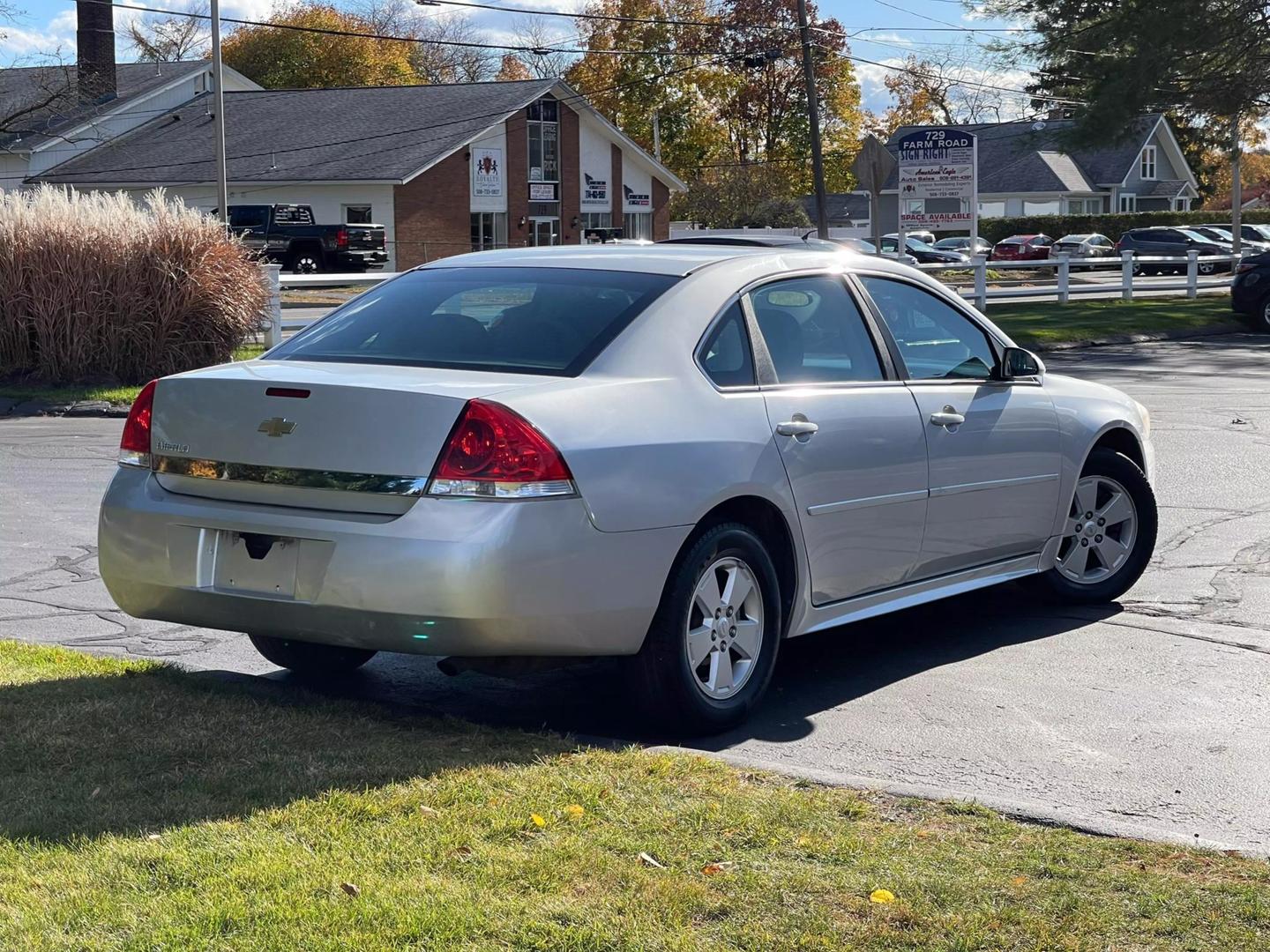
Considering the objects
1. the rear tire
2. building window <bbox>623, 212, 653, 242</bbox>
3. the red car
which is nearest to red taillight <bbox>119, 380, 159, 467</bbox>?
the rear tire

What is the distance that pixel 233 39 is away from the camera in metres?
78.9

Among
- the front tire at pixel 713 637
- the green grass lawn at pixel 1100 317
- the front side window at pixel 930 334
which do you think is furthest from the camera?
the green grass lawn at pixel 1100 317

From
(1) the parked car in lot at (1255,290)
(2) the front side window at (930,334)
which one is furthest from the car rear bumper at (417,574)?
(1) the parked car in lot at (1255,290)

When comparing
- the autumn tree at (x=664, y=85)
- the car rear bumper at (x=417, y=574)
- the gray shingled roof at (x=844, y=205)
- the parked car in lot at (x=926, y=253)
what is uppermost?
the autumn tree at (x=664, y=85)

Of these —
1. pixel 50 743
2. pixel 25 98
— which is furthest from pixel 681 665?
pixel 25 98

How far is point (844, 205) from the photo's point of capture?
9044 centimetres

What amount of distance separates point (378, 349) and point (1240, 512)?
6.40 meters

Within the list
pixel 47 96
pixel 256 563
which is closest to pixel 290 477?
pixel 256 563

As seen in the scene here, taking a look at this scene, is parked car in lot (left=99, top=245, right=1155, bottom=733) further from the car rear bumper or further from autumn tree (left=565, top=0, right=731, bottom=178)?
autumn tree (left=565, top=0, right=731, bottom=178)

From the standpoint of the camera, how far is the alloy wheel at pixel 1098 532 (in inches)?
301

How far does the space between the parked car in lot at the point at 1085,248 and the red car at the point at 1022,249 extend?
0.36 m

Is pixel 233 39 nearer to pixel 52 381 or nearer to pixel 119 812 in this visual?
pixel 52 381

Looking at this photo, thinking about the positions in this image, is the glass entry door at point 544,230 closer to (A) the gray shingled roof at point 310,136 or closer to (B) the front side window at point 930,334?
(A) the gray shingled roof at point 310,136

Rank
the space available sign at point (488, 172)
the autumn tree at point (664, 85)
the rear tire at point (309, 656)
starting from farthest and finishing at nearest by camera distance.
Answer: the autumn tree at point (664, 85) < the space available sign at point (488, 172) < the rear tire at point (309, 656)
